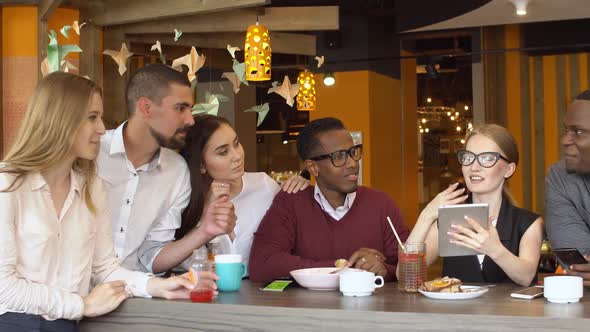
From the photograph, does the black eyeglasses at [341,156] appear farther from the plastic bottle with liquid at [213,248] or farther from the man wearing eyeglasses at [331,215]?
the plastic bottle with liquid at [213,248]

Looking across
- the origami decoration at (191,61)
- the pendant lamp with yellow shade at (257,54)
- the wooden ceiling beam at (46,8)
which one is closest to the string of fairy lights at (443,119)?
the pendant lamp with yellow shade at (257,54)

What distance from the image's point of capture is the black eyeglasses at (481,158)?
8.61 ft

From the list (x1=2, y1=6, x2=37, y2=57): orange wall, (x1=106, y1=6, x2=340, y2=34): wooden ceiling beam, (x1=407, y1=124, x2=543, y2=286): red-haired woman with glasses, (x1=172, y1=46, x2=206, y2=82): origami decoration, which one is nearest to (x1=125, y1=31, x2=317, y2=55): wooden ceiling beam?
(x1=106, y1=6, x2=340, y2=34): wooden ceiling beam

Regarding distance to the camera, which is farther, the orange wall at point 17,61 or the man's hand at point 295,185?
the orange wall at point 17,61

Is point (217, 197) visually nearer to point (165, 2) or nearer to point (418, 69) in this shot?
point (165, 2)

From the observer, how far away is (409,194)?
9.71 meters

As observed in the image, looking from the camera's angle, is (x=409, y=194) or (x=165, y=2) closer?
(x=165, y=2)

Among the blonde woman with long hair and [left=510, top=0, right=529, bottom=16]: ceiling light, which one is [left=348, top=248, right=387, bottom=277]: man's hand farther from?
[left=510, top=0, right=529, bottom=16]: ceiling light

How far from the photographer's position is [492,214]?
2.74 meters

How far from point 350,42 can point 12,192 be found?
720cm

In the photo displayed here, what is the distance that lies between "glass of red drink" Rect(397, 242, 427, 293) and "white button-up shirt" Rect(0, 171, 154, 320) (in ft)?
2.69

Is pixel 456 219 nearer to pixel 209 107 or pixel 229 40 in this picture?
pixel 209 107

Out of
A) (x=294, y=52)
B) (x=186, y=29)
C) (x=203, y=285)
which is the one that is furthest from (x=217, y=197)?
(x=294, y=52)

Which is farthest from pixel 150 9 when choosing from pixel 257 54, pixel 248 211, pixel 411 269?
pixel 411 269
